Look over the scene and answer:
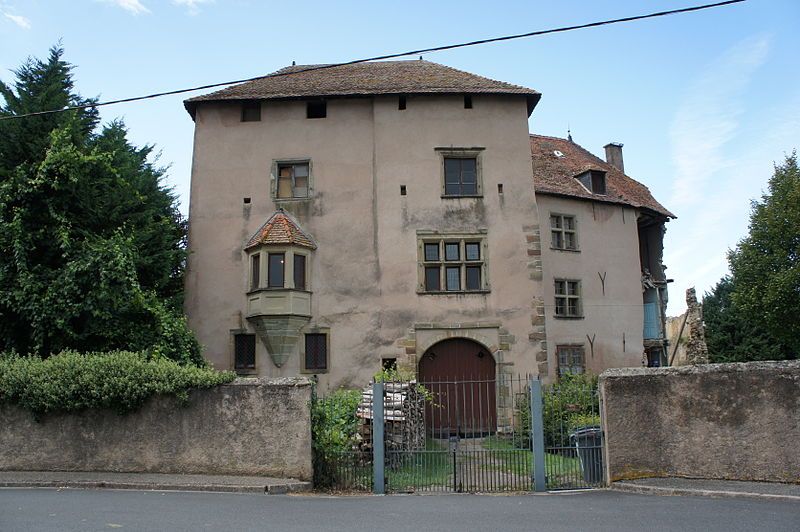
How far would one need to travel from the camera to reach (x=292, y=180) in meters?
21.6

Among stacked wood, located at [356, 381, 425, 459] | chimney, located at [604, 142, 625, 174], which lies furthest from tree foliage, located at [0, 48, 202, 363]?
chimney, located at [604, 142, 625, 174]

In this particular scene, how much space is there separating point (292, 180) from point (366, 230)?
2.83 metres

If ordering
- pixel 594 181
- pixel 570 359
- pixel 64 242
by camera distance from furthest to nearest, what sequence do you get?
pixel 594 181 < pixel 570 359 < pixel 64 242

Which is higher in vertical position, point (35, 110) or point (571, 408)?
point (35, 110)

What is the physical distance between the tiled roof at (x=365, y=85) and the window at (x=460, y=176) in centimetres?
210

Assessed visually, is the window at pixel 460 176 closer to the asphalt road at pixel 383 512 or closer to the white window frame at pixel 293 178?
the white window frame at pixel 293 178

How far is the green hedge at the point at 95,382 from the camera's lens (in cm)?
1138

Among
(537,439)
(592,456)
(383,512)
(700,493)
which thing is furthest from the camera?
(592,456)

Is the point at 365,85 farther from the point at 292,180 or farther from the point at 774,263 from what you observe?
the point at 774,263

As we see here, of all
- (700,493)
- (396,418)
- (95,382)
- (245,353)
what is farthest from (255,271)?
(700,493)

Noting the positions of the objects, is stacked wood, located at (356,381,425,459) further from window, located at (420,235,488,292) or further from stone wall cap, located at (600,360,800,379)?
window, located at (420,235,488,292)

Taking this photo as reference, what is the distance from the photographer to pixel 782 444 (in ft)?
32.4

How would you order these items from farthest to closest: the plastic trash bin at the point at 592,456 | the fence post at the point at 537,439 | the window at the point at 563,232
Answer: the window at the point at 563,232
the plastic trash bin at the point at 592,456
the fence post at the point at 537,439

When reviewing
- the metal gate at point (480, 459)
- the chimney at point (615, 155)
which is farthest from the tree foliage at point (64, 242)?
the chimney at point (615, 155)
